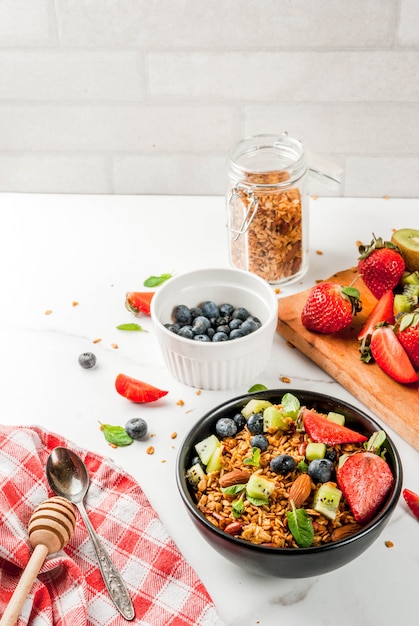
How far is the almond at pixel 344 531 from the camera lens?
969 mm

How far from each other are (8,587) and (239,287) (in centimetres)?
65

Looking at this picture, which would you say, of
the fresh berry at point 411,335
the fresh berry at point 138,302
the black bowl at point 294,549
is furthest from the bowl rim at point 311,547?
the fresh berry at point 138,302

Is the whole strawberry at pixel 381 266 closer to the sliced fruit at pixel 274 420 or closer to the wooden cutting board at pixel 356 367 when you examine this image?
the wooden cutting board at pixel 356 367

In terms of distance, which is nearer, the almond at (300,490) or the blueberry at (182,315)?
the almond at (300,490)

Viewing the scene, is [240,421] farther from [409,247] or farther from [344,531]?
[409,247]

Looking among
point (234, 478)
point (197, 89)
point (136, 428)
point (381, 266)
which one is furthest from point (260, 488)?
point (197, 89)

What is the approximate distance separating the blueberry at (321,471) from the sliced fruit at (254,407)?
14cm

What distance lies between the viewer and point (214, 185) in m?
1.86

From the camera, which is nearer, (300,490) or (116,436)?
(300,490)

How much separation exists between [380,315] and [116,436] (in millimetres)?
498

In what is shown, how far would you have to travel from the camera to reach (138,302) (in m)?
1.50

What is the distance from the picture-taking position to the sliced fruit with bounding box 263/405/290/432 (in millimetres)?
1106

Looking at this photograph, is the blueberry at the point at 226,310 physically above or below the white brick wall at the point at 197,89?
below

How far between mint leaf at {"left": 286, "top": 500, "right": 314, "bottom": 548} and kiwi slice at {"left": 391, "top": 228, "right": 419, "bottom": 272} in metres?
0.67
